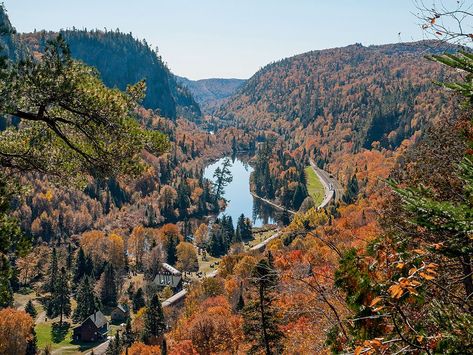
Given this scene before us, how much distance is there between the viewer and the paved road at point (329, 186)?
14393 centimetres

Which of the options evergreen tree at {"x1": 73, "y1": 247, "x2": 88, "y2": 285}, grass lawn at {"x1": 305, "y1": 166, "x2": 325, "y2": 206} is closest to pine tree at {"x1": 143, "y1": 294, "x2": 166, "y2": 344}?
evergreen tree at {"x1": 73, "y1": 247, "x2": 88, "y2": 285}

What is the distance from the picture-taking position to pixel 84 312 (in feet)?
247

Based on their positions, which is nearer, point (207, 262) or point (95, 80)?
point (95, 80)

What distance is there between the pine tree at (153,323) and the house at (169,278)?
29.1 m

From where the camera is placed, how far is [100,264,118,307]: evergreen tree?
83.8 m

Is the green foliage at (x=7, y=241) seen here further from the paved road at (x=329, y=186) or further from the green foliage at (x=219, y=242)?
the paved road at (x=329, y=186)

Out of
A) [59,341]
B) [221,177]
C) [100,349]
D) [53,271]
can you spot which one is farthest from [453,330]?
[221,177]

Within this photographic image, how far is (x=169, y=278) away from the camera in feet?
299

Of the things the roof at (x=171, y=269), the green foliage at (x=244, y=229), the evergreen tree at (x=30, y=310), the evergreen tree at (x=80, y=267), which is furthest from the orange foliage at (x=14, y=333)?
the green foliage at (x=244, y=229)

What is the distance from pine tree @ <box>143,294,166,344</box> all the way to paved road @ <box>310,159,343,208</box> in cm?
8203

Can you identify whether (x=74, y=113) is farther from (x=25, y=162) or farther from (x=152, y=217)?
(x=152, y=217)

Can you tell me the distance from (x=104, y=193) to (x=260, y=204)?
188 ft

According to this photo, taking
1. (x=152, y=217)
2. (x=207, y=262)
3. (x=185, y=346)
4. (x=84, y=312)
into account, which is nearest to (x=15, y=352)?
(x=84, y=312)

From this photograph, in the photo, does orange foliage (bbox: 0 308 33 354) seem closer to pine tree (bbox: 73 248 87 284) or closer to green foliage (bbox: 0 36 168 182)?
pine tree (bbox: 73 248 87 284)
